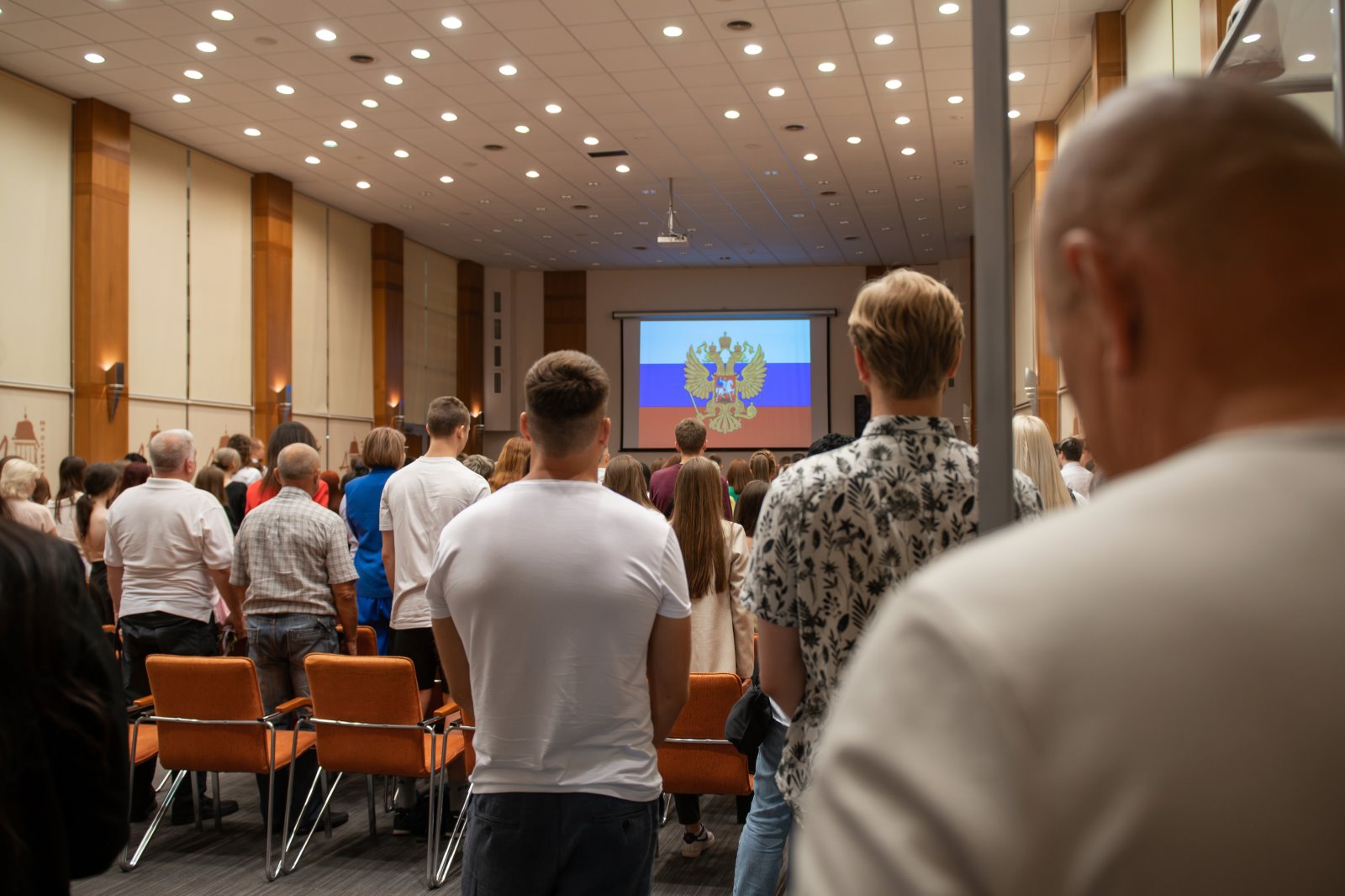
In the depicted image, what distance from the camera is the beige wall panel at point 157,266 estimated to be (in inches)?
497

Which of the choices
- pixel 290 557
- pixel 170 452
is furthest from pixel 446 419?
pixel 170 452

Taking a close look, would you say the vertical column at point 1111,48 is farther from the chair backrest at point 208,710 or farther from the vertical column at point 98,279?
the vertical column at point 98,279

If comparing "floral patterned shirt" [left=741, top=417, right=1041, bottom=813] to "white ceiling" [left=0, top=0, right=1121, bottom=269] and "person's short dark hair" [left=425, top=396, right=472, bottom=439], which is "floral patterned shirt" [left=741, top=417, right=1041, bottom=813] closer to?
"person's short dark hair" [left=425, top=396, right=472, bottom=439]

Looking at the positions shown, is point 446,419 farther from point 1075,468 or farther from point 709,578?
point 1075,468

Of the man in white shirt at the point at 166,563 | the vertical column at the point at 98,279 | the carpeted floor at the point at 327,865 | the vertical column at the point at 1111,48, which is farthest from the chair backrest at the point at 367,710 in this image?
the vertical column at the point at 98,279

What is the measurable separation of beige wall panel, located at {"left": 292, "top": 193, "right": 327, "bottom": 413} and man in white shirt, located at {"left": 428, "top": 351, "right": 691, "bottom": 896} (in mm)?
14311

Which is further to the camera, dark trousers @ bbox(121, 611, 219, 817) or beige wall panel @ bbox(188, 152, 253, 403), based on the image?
beige wall panel @ bbox(188, 152, 253, 403)

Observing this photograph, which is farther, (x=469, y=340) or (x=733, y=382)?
(x=733, y=382)

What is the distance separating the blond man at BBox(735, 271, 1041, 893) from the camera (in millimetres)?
1867

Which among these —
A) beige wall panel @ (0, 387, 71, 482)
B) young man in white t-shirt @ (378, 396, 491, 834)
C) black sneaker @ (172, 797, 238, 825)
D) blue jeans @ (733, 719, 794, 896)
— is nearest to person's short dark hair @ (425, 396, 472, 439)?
young man in white t-shirt @ (378, 396, 491, 834)

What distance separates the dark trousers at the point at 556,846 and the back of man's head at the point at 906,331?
3.27 ft

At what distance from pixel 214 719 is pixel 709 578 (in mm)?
2044

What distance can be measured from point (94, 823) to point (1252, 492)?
147 cm

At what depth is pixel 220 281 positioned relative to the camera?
14.0 metres
